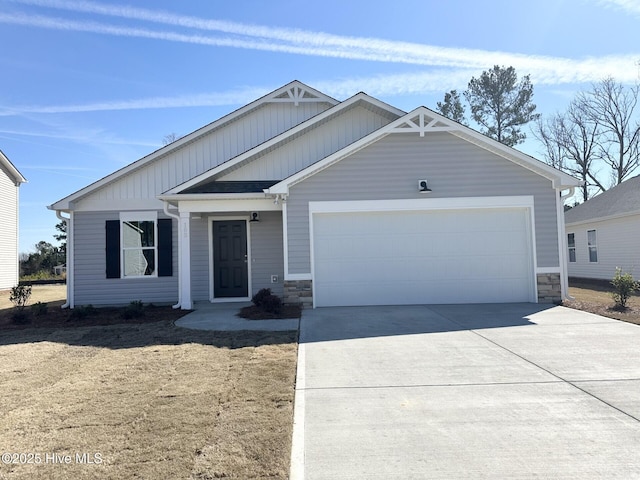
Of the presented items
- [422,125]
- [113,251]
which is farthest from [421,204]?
[113,251]

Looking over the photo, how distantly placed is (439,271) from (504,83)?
24.0 metres

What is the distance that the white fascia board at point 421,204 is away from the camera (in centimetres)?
1002

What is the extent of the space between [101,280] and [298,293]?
5.76 m

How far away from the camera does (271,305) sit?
9117 mm

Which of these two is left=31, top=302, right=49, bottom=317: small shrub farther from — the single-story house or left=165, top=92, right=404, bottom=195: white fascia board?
left=165, top=92, right=404, bottom=195: white fascia board

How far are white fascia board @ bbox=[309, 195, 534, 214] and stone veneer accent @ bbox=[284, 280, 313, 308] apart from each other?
1.65 metres

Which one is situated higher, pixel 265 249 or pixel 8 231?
pixel 8 231

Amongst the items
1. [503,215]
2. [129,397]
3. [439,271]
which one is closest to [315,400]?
[129,397]

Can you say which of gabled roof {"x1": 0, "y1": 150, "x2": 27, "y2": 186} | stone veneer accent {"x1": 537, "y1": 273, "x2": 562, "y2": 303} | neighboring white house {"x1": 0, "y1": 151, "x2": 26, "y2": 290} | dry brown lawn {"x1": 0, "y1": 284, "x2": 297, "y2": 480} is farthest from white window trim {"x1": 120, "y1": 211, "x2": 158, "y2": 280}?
gabled roof {"x1": 0, "y1": 150, "x2": 27, "y2": 186}

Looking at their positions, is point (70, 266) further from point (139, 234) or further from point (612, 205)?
point (612, 205)

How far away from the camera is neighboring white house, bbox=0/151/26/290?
20312 millimetres

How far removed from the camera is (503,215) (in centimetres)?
1014

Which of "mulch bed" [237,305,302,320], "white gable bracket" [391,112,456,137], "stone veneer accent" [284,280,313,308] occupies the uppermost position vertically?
"white gable bracket" [391,112,456,137]

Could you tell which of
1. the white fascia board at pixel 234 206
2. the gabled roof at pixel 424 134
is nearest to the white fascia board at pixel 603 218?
the gabled roof at pixel 424 134
